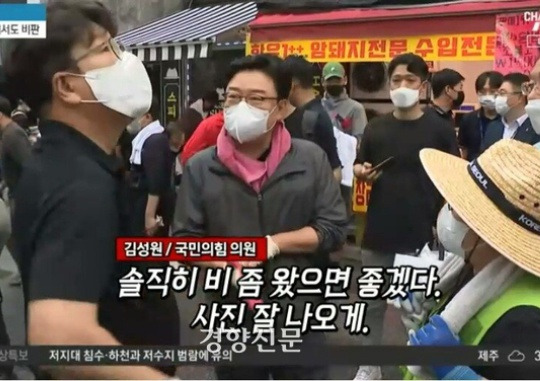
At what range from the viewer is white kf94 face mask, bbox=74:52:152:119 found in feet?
6.38

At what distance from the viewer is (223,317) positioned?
6.70 feet

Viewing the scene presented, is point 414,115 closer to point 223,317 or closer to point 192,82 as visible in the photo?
point 192,82

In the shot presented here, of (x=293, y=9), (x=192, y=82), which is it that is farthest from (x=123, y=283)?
(x=293, y=9)

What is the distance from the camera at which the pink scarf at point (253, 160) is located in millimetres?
2059

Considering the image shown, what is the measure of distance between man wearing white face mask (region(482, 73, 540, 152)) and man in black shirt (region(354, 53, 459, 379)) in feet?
0.33

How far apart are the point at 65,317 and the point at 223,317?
382 mm

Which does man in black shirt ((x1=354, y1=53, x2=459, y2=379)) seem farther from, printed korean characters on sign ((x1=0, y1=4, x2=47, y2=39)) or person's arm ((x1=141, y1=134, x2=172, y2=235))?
printed korean characters on sign ((x1=0, y1=4, x2=47, y2=39))

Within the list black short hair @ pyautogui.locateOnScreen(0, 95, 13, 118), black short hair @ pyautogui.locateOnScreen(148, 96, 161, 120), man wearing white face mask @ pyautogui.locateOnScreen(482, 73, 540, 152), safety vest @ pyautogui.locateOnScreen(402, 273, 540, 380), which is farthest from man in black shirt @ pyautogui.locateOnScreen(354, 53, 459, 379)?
black short hair @ pyautogui.locateOnScreen(0, 95, 13, 118)

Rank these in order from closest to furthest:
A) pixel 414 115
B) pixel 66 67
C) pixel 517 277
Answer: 1. pixel 517 277
2. pixel 66 67
3. pixel 414 115

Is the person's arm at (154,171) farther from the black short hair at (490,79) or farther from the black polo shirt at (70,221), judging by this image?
the black short hair at (490,79)

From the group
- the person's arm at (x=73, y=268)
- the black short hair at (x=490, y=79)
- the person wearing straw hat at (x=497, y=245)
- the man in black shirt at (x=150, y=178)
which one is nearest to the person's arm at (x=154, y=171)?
the man in black shirt at (x=150, y=178)

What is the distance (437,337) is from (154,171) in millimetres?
792

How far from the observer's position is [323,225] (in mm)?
2074

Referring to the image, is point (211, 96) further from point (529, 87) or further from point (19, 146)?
point (529, 87)
